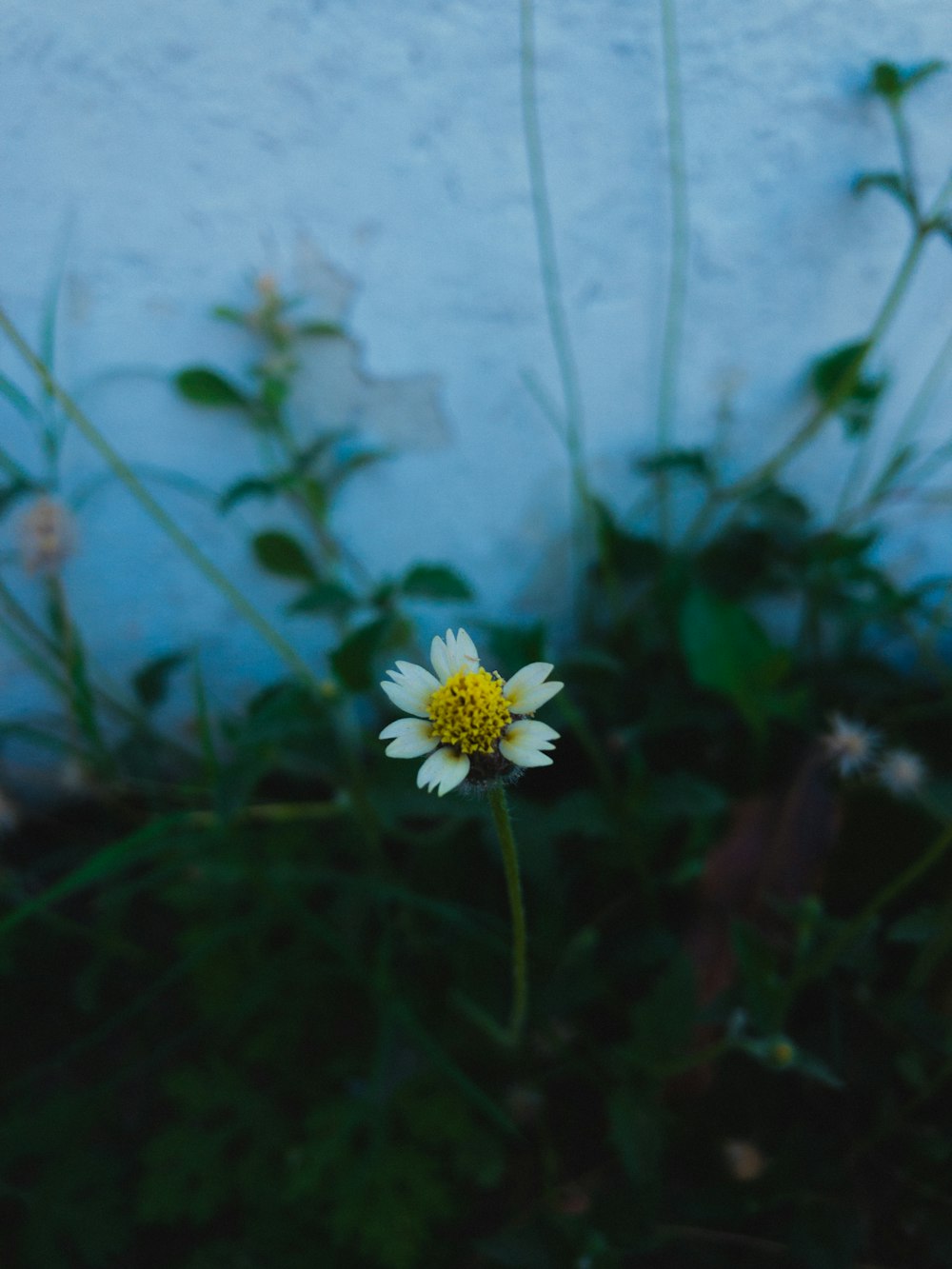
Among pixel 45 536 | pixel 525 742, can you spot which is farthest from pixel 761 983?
pixel 45 536

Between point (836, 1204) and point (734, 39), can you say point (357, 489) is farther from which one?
point (836, 1204)

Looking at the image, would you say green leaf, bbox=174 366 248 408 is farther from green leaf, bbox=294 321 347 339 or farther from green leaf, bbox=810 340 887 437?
green leaf, bbox=810 340 887 437

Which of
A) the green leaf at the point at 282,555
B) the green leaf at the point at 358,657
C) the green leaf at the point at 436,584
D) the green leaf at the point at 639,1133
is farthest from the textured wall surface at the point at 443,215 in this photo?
the green leaf at the point at 639,1133

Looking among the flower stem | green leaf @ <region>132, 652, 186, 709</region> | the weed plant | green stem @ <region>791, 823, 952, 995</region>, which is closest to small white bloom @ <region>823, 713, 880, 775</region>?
the weed plant

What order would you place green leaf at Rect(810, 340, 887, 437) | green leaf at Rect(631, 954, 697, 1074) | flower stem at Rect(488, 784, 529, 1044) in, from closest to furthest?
flower stem at Rect(488, 784, 529, 1044)
green leaf at Rect(631, 954, 697, 1074)
green leaf at Rect(810, 340, 887, 437)

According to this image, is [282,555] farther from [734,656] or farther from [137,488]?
[734,656]

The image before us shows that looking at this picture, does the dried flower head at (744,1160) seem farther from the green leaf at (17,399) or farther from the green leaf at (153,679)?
the green leaf at (17,399)

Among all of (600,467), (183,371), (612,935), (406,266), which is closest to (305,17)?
(406,266)

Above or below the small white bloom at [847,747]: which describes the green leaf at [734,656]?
above
